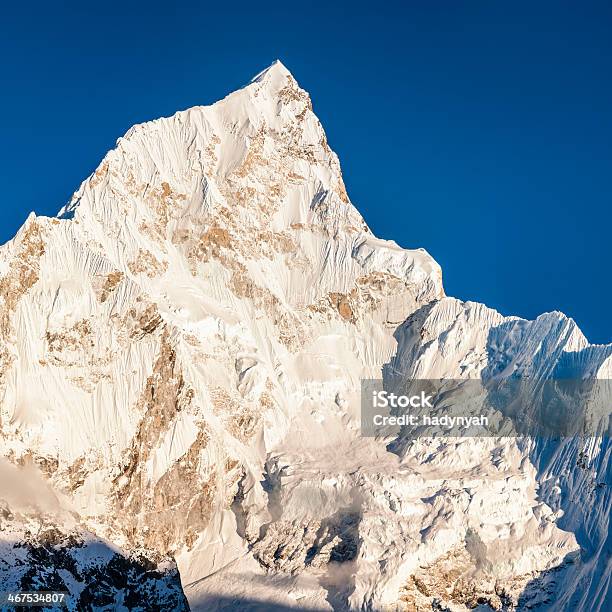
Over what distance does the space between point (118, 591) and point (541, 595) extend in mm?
46383

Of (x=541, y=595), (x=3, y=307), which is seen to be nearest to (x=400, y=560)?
(x=541, y=595)

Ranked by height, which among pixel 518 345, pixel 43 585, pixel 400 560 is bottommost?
pixel 43 585

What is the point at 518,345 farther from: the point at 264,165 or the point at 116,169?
the point at 116,169

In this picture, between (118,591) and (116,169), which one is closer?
(118,591)

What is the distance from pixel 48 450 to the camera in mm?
110000

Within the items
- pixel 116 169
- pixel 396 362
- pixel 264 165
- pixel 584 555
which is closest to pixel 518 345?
pixel 396 362

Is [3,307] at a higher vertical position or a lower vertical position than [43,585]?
higher

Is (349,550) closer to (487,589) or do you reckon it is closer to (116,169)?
(487,589)

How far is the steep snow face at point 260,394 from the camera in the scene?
11231cm

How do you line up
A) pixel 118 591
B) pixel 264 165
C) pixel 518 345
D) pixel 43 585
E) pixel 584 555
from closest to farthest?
pixel 43 585 → pixel 118 591 → pixel 584 555 → pixel 518 345 → pixel 264 165

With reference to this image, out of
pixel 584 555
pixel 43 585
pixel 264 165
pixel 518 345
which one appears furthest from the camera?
pixel 264 165

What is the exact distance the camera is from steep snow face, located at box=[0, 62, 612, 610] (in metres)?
112

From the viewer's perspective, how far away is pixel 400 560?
111 metres

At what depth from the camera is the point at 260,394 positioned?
431ft
